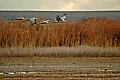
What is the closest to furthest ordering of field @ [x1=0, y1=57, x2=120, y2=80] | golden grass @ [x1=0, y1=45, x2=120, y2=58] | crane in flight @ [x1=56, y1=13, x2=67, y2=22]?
field @ [x1=0, y1=57, x2=120, y2=80]
crane in flight @ [x1=56, y1=13, x2=67, y2=22]
golden grass @ [x1=0, y1=45, x2=120, y2=58]

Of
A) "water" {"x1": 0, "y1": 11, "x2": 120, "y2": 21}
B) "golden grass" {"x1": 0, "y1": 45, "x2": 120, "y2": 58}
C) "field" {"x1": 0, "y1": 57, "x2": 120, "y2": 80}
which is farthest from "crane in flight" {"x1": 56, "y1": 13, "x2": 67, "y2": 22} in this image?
"field" {"x1": 0, "y1": 57, "x2": 120, "y2": 80}

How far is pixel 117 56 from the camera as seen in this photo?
766 centimetres

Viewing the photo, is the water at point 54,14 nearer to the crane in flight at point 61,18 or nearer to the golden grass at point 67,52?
the crane in flight at point 61,18

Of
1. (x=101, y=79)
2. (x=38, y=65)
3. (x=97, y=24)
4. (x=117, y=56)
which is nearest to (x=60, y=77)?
(x=101, y=79)

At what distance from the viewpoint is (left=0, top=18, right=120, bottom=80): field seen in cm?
708

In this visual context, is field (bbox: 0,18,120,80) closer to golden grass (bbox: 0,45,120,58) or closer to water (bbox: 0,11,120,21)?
golden grass (bbox: 0,45,120,58)

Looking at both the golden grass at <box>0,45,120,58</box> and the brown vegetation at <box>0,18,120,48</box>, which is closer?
the brown vegetation at <box>0,18,120,48</box>

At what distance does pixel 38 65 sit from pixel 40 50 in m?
0.70

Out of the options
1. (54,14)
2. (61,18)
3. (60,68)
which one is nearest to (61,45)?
(61,18)

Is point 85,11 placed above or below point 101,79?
above

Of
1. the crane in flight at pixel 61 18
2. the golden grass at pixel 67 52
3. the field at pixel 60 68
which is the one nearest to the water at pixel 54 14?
the crane in flight at pixel 61 18

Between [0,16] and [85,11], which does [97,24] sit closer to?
[85,11]

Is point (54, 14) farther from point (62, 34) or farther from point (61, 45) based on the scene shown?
point (61, 45)

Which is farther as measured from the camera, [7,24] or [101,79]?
[7,24]
